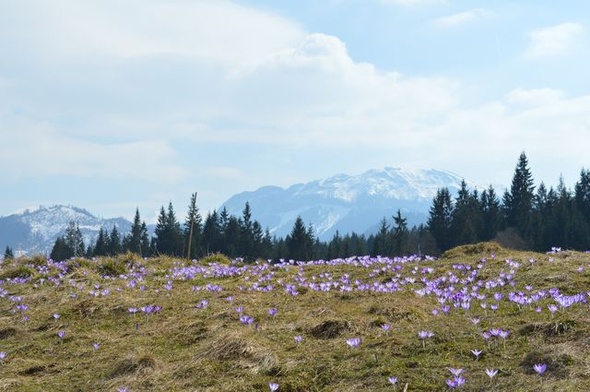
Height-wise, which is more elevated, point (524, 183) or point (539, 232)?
point (524, 183)

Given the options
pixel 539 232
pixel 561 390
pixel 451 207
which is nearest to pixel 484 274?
pixel 561 390

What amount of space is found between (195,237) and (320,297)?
84644 millimetres

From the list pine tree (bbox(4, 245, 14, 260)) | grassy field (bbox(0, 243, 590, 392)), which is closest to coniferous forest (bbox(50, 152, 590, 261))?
pine tree (bbox(4, 245, 14, 260))

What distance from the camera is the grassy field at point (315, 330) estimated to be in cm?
561

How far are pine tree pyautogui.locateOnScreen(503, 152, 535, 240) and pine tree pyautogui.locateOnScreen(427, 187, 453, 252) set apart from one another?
867cm

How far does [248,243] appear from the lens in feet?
303

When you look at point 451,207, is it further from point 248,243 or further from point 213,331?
point 213,331

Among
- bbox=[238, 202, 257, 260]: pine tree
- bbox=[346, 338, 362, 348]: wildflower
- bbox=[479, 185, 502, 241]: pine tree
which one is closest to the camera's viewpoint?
bbox=[346, 338, 362, 348]: wildflower

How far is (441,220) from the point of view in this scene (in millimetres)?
85750

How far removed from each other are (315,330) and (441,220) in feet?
267

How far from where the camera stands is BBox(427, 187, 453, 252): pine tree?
275ft

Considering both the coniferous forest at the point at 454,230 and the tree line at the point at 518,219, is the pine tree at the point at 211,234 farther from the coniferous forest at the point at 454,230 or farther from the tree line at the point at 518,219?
the tree line at the point at 518,219

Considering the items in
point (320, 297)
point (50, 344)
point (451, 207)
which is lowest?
point (50, 344)

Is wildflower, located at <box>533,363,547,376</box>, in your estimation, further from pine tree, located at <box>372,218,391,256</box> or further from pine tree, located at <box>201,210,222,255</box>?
pine tree, located at <box>201,210,222,255</box>
